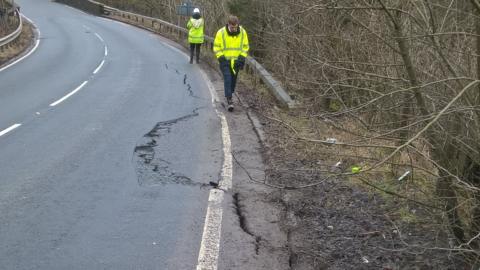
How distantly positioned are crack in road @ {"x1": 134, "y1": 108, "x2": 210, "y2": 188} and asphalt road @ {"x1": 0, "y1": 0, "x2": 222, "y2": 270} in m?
0.01

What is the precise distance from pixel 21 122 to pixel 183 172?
14.1 feet

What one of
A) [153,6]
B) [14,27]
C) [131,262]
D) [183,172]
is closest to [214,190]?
[183,172]

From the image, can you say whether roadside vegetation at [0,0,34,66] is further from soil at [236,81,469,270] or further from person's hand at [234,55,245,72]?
soil at [236,81,469,270]

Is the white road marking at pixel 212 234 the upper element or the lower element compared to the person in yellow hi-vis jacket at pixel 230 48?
lower

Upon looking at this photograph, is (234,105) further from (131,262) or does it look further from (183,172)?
(131,262)

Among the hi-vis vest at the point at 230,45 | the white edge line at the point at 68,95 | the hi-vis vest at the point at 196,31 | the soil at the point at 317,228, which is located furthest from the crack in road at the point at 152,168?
the hi-vis vest at the point at 196,31

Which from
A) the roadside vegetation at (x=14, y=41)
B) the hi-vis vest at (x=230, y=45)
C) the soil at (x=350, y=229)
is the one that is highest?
the hi-vis vest at (x=230, y=45)

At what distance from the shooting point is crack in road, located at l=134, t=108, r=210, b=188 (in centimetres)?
659

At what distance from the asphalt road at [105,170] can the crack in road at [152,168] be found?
0.5 inches

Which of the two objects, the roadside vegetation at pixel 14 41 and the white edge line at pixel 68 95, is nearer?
the white edge line at pixel 68 95

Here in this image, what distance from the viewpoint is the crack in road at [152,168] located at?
259 inches

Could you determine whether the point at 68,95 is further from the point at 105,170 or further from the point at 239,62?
the point at 105,170

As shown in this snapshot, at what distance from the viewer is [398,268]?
4285 millimetres

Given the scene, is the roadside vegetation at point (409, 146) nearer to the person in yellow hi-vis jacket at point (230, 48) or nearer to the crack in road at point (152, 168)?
the crack in road at point (152, 168)
